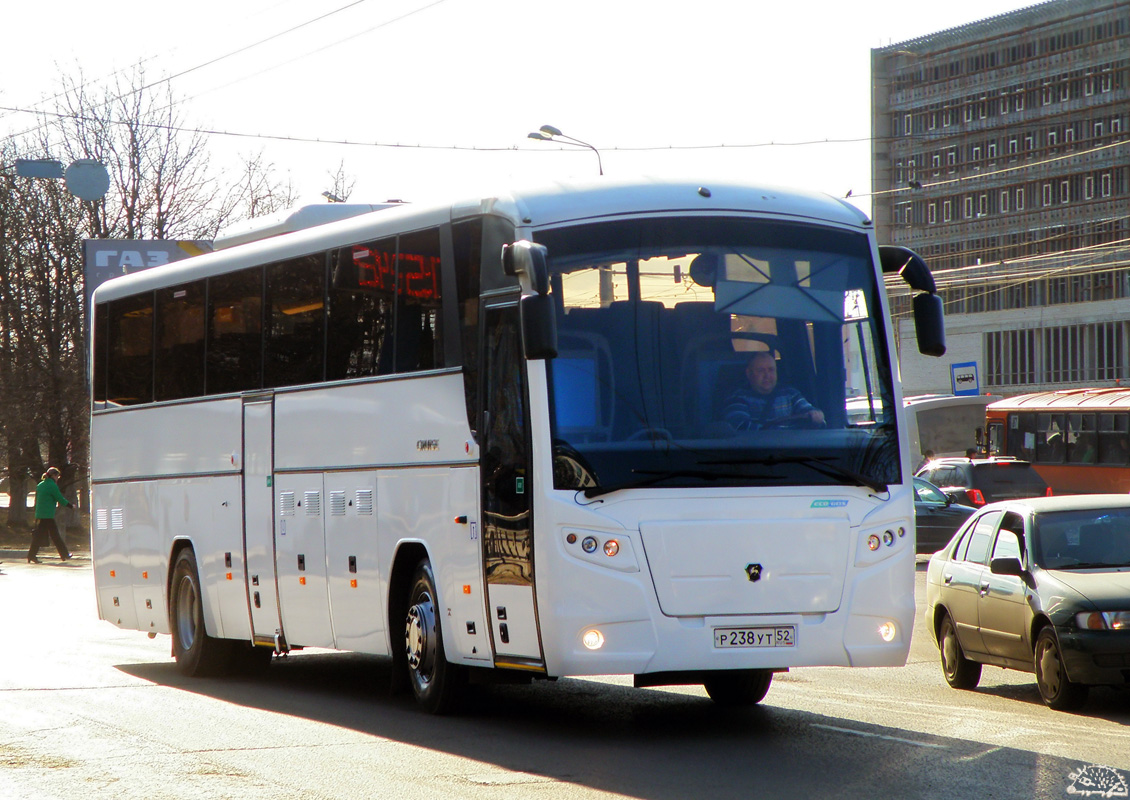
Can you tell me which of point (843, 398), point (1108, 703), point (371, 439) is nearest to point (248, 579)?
point (371, 439)

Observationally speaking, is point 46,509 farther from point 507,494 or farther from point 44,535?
point 507,494

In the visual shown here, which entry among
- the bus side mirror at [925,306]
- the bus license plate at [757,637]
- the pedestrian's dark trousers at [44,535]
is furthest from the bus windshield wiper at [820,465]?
the pedestrian's dark trousers at [44,535]

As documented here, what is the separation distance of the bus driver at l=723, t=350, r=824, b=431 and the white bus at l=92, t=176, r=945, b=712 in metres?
0.05

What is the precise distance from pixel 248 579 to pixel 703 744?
5.40 meters

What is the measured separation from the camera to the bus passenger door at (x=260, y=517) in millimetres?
12836

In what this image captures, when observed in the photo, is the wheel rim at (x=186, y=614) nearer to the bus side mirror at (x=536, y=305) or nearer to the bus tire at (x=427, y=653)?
the bus tire at (x=427, y=653)

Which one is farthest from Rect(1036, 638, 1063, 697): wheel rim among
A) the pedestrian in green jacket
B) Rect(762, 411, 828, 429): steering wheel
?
the pedestrian in green jacket

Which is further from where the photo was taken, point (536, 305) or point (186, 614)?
point (186, 614)

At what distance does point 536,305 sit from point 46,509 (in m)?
26.2

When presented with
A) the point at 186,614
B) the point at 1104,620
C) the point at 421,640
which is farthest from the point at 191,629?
the point at 1104,620

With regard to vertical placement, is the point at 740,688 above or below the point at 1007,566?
below

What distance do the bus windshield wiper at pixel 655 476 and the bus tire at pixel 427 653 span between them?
73.6 inches

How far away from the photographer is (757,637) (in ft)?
30.0

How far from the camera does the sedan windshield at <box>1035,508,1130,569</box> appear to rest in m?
11.5
